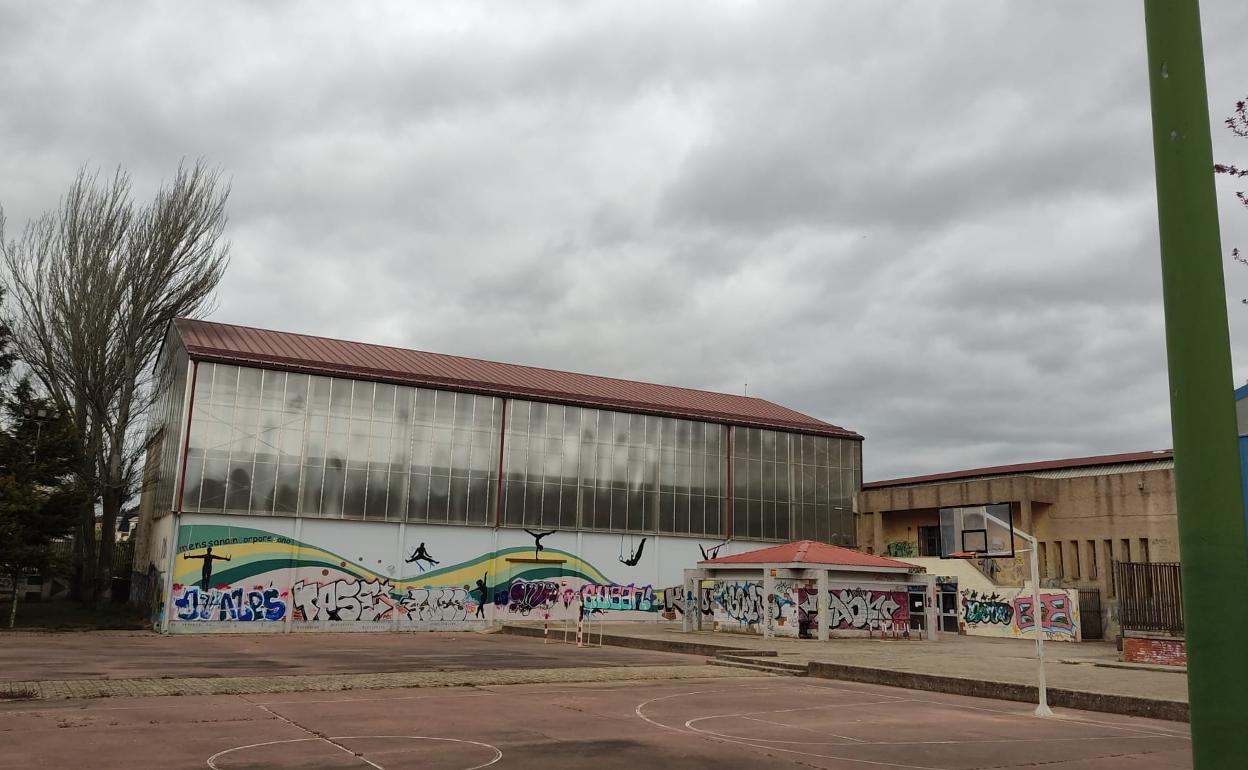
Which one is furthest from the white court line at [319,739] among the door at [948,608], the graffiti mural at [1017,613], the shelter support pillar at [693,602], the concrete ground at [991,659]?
the door at [948,608]

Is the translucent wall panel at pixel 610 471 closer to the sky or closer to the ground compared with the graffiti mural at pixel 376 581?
closer to the sky

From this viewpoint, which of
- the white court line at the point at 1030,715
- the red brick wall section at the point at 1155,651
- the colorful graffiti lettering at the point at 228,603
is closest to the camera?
the white court line at the point at 1030,715

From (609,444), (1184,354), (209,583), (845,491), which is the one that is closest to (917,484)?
(845,491)

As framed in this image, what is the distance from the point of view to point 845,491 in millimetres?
60594

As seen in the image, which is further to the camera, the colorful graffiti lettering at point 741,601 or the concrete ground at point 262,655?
the colorful graffiti lettering at point 741,601

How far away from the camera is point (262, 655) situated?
28328mm

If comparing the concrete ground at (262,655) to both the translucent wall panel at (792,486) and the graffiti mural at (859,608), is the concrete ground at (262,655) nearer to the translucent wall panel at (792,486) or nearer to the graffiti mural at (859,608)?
the graffiti mural at (859,608)

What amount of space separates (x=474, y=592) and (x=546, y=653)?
17550 mm

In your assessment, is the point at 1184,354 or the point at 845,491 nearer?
the point at 1184,354

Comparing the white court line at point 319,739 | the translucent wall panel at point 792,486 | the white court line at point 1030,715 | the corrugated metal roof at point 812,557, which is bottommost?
the white court line at point 1030,715

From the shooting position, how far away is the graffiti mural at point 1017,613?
44.0 meters

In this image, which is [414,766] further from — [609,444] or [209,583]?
[609,444]

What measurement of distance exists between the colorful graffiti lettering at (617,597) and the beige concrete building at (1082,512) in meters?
16.8

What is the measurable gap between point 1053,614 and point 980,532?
25933 mm
